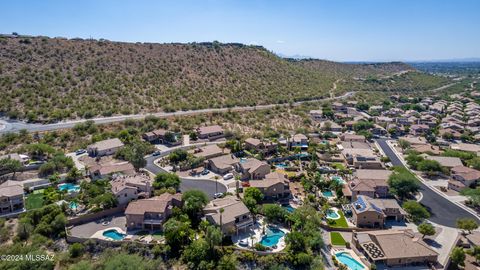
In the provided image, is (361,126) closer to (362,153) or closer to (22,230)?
(362,153)

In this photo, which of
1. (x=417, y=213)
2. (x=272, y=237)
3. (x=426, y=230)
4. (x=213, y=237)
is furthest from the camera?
(x=417, y=213)

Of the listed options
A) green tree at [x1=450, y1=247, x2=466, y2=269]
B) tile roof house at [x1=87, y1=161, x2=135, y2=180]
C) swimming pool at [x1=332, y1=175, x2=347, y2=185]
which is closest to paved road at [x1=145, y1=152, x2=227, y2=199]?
tile roof house at [x1=87, y1=161, x2=135, y2=180]

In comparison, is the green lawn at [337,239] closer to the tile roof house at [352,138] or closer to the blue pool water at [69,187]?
the blue pool water at [69,187]

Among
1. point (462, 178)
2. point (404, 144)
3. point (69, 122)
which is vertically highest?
point (69, 122)

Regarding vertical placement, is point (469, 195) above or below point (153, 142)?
below

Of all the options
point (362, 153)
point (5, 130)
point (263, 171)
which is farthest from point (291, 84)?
point (5, 130)

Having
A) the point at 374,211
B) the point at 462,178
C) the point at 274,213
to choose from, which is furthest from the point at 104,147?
the point at 462,178

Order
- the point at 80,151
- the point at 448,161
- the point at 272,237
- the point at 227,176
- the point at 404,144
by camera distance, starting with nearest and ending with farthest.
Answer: the point at 272,237, the point at 227,176, the point at 448,161, the point at 80,151, the point at 404,144

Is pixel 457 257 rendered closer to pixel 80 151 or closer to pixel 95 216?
pixel 95 216
